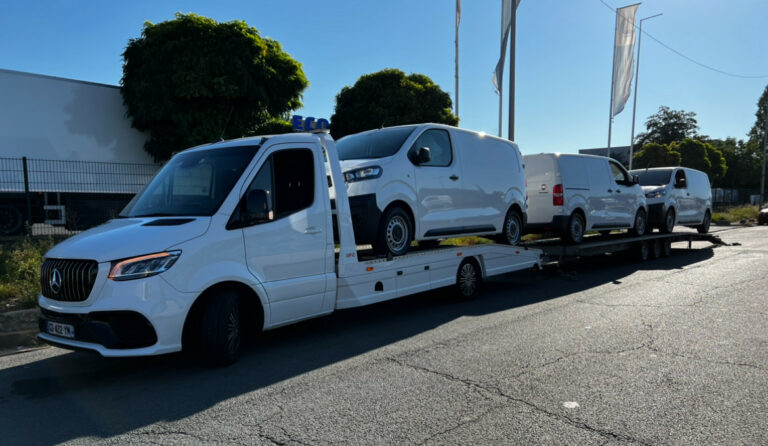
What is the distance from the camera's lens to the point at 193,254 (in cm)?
462

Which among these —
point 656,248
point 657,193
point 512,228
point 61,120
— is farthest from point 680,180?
point 61,120

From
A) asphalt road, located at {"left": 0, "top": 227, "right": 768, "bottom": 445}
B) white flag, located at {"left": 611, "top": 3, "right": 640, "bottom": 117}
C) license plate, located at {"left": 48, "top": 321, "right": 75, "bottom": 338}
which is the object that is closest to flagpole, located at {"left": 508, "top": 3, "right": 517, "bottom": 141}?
asphalt road, located at {"left": 0, "top": 227, "right": 768, "bottom": 445}

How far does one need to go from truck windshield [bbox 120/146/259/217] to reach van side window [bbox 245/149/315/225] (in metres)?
0.23

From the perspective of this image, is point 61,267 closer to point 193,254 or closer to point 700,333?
point 193,254

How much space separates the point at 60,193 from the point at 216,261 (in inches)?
390

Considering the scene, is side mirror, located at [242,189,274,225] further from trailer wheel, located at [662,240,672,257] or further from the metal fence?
trailer wheel, located at [662,240,672,257]

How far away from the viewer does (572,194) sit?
10867 mm

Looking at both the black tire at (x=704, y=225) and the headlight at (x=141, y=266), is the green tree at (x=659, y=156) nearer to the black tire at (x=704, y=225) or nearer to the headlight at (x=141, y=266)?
the black tire at (x=704, y=225)

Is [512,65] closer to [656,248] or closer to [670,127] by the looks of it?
[656,248]

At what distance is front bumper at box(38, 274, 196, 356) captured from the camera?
431 cm

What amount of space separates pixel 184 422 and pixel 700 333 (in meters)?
5.54

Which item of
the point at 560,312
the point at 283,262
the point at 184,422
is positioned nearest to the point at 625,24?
the point at 560,312

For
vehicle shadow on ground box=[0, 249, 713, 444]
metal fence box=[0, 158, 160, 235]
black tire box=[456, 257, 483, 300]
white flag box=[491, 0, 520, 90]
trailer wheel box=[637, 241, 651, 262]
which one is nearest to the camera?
vehicle shadow on ground box=[0, 249, 713, 444]

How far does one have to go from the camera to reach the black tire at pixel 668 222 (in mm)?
14464
